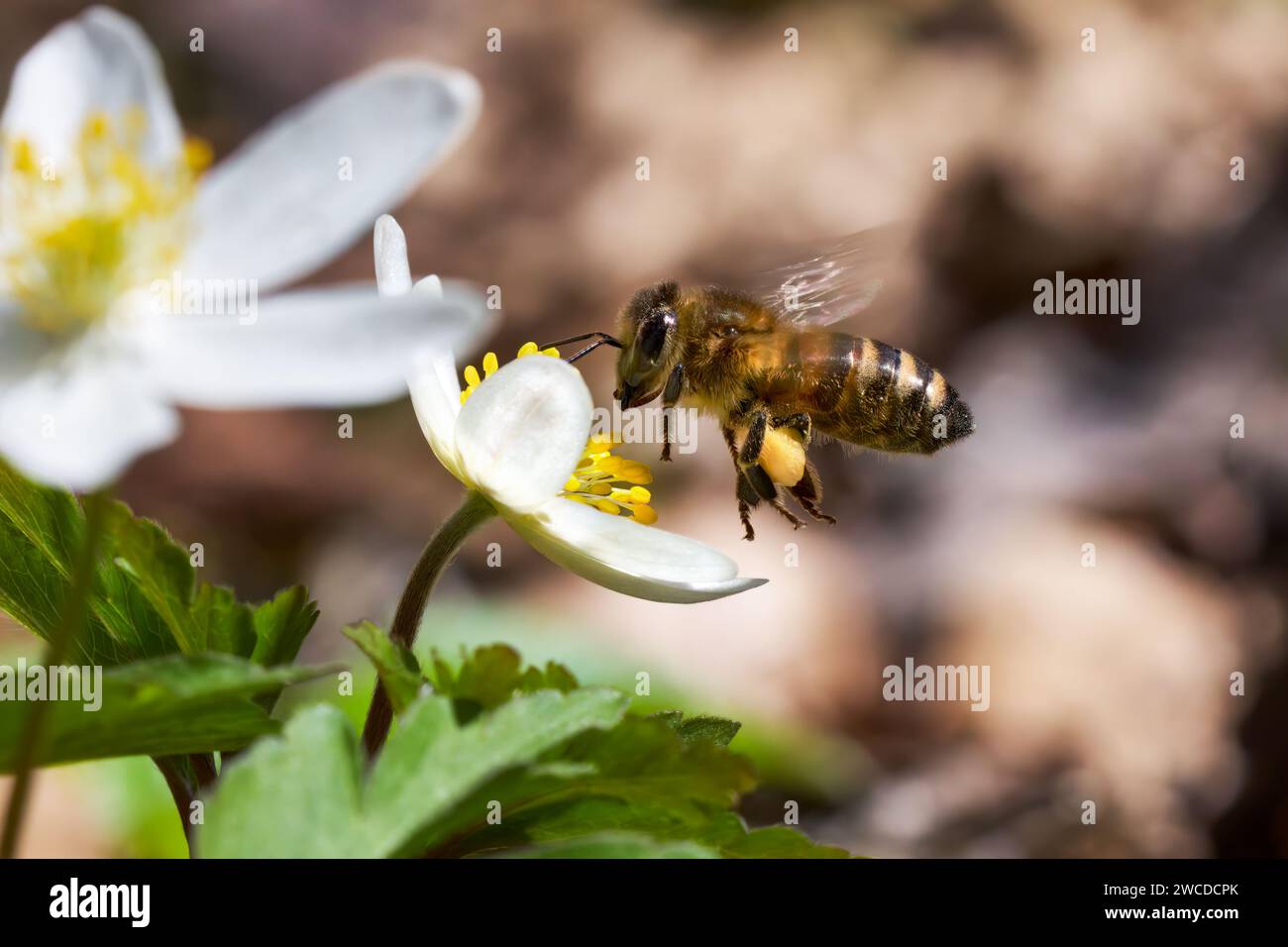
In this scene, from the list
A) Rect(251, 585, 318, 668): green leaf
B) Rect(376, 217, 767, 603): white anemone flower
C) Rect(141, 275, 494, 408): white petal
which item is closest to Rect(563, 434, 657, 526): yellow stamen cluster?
Rect(376, 217, 767, 603): white anemone flower

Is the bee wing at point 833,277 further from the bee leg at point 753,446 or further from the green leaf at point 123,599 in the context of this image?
the green leaf at point 123,599

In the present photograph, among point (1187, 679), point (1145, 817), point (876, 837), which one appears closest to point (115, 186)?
point (876, 837)

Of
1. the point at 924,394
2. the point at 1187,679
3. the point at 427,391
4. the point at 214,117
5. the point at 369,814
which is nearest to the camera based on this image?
the point at 369,814

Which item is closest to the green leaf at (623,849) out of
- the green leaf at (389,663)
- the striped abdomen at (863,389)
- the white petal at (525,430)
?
the green leaf at (389,663)

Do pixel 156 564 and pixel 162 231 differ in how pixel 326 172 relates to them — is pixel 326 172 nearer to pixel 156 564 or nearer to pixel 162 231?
pixel 162 231

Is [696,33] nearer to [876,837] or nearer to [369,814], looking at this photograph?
[876,837]
